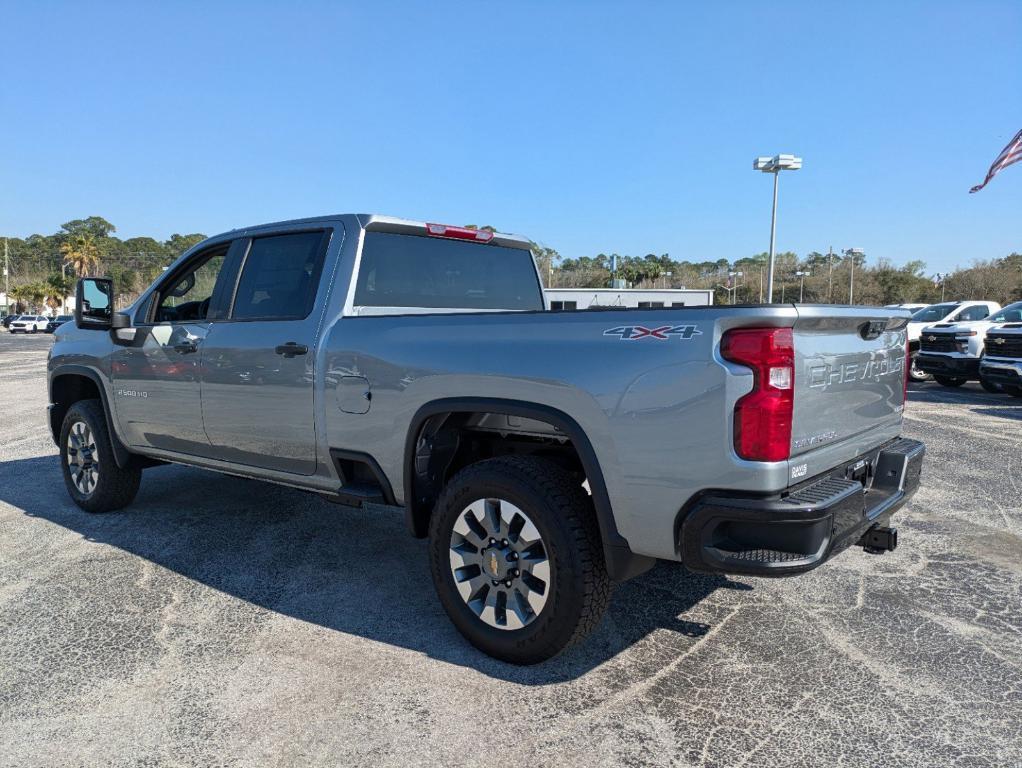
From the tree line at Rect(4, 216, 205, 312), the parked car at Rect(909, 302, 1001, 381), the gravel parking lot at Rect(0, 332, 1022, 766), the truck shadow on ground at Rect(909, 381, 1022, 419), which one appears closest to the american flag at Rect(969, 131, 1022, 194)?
the parked car at Rect(909, 302, 1001, 381)

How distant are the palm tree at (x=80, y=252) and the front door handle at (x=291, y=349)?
9980 centimetres

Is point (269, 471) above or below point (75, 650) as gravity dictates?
above

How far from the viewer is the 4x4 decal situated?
2.54 m

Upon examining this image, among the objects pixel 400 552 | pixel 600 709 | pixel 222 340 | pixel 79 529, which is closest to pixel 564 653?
pixel 600 709

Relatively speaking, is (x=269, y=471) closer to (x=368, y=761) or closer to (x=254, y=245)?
(x=254, y=245)

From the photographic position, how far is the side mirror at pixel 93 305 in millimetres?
4645

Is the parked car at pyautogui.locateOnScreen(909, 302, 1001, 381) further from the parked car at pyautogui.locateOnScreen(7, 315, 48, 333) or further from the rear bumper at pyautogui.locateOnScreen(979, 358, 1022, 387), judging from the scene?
the parked car at pyautogui.locateOnScreen(7, 315, 48, 333)

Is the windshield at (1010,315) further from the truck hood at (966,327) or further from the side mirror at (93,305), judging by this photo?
the side mirror at (93,305)

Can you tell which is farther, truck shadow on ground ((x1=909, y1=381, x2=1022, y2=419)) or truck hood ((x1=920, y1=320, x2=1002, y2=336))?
truck hood ((x1=920, y1=320, x2=1002, y2=336))

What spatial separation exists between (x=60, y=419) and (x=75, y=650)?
122 inches

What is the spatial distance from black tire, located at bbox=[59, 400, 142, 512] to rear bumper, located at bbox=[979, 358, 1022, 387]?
42.9 ft

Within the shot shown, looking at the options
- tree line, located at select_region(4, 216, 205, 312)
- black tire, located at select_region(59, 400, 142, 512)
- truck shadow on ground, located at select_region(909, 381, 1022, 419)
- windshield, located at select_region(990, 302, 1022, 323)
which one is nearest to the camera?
black tire, located at select_region(59, 400, 142, 512)

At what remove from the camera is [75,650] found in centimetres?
325

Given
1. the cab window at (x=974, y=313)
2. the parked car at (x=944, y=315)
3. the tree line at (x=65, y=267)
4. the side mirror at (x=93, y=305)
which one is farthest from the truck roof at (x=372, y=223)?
the tree line at (x=65, y=267)
